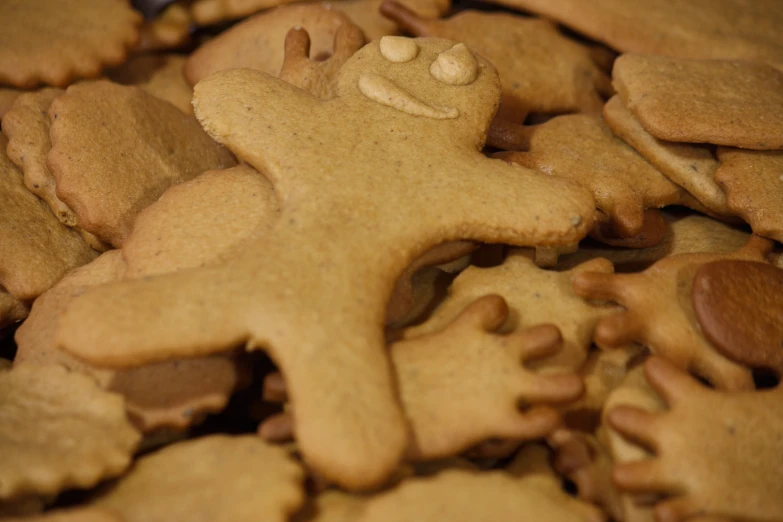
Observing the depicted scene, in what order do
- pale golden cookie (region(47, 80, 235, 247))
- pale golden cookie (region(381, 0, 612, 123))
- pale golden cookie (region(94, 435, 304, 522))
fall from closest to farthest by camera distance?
pale golden cookie (region(94, 435, 304, 522))
pale golden cookie (region(47, 80, 235, 247))
pale golden cookie (region(381, 0, 612, 123))

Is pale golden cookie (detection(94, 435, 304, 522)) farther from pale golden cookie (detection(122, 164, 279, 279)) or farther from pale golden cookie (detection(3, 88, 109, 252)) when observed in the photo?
pale golden cookie (detection(3, 88, 109, 252))

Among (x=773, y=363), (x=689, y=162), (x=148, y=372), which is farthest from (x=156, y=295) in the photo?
(x=689, y=162)

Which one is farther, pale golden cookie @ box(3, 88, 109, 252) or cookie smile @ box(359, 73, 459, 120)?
pale golden cookie @ box(3, 88, 109, 252)

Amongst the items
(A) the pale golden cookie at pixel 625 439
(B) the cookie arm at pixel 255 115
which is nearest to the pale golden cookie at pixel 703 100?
(A) the pale golden cookie at pixel 625 439

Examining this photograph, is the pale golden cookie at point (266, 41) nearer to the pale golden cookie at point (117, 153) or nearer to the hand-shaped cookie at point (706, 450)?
the pale golden cookie at point (117, 153)

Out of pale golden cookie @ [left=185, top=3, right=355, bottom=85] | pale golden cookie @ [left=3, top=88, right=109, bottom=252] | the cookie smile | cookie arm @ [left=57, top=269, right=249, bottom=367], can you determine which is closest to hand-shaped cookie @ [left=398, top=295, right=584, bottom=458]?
cookie arm @ [left=57, top=269, right=249, bottom=367]

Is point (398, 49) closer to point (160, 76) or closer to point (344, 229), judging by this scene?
point (344, 229)
